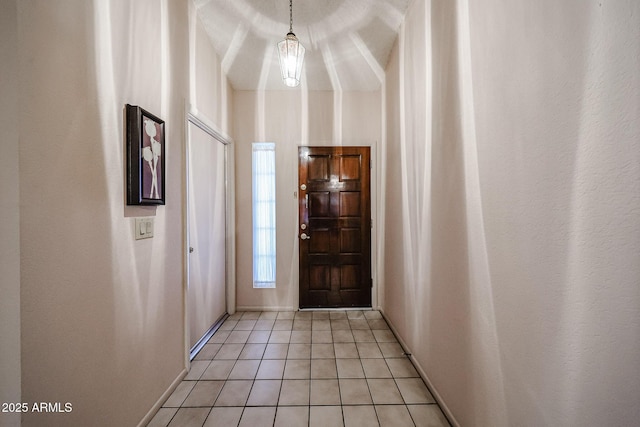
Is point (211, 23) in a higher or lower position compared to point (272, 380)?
higher

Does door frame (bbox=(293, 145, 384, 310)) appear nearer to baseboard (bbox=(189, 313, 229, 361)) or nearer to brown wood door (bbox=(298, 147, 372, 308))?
brown wood door (bbox=(298, 147, 372, 308))

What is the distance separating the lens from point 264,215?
325cm

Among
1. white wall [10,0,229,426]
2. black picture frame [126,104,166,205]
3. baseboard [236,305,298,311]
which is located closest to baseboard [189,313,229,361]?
baseboard [236,305,298,311]

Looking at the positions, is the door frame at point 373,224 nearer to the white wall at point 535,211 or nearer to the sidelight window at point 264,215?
the sidelight window at point 264,215

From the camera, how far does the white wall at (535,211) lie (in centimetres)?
64

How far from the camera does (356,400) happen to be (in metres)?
1.67

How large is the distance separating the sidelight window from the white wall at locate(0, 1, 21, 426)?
7.90 feet

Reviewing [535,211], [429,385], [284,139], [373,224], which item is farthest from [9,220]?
[373,224]

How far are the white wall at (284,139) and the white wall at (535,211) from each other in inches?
60.7

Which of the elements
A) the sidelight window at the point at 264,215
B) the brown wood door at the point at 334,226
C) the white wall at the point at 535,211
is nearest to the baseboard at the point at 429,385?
the white wall at the point at 535,211

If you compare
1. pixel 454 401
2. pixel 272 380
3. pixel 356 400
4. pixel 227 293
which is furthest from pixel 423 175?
pixel 227 293

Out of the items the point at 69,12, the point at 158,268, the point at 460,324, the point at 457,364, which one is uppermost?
the point at 69,12

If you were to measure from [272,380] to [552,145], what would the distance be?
6.78 feet

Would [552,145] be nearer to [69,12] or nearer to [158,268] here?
[69,12]
